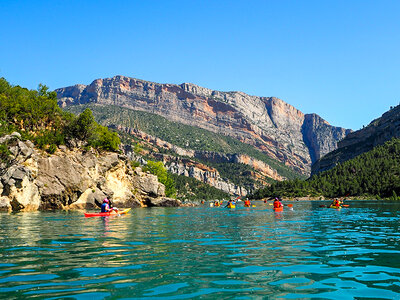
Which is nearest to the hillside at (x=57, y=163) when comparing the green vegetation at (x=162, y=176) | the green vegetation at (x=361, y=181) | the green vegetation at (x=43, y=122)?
the green vegetation at (x=43, y=122)

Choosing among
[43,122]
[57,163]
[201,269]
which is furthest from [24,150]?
[201,269]

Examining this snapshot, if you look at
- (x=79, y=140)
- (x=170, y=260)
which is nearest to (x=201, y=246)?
(x=170, y=260)

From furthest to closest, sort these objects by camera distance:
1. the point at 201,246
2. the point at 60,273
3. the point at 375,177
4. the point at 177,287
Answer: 1. the point at 375,177
2. the point at 201,246
3. the point at 60,273
4. the point at 177,287

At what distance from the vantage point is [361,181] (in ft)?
506

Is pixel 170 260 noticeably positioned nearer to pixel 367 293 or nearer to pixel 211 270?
pixel 211 270

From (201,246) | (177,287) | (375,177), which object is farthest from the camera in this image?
(375,177)

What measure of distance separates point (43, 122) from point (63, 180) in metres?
20.2

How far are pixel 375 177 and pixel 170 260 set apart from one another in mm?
157542

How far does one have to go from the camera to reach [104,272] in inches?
436

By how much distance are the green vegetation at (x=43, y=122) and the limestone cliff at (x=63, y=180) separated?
11.0 feet

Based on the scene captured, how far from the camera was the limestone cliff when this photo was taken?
52.4 meters

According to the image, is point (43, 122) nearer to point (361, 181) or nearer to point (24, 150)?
point (24, 150)

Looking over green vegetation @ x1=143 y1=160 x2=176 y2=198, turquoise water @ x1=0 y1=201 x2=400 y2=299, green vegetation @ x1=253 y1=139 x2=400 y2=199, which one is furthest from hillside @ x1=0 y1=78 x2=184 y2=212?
green vegetation @ x1=253 y1=139 x2=400 y2=199

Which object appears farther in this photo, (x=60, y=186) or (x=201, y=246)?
(x=60, y=186)
